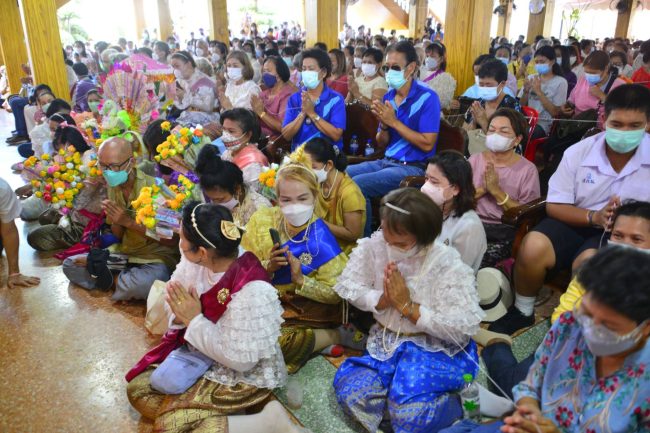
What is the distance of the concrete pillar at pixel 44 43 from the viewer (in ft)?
18.7

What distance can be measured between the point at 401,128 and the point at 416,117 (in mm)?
162

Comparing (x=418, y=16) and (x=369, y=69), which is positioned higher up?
(x=418, y=16)

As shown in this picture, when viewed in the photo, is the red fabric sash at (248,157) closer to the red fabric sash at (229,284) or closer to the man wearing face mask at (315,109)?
the man wearing face mask at (315,109)

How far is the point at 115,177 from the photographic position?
3.27 meters

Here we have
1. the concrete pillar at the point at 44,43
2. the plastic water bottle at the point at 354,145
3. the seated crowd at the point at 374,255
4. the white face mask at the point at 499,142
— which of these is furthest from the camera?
the concrete pillar at the point at 44,43

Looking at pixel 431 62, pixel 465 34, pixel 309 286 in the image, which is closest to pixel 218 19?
pixel 431 62

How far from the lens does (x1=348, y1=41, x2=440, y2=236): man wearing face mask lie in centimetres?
366

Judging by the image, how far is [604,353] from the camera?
1.37 metres

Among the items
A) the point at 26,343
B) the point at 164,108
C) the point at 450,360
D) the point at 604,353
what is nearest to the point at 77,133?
the point at 164,108

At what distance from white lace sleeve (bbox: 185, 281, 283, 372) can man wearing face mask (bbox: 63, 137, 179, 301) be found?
1.37 meters

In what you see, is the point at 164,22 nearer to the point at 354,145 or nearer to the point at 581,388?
the point at 354,145

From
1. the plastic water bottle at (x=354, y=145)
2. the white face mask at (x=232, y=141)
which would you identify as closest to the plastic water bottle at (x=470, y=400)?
the white face mask at (x=232, y=141)

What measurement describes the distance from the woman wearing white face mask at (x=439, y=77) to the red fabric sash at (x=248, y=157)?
7.23ft

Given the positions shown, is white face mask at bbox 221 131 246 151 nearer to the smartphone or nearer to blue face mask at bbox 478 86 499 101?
the smartphone
